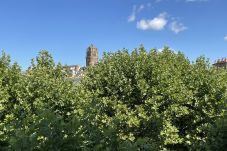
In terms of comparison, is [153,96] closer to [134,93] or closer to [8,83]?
[134,93]

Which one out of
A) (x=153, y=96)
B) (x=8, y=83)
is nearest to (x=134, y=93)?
(x=153, y=96)

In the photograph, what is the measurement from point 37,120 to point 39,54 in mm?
22902

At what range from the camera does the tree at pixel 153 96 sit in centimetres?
2767

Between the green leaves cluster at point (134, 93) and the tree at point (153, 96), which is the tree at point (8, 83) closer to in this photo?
the green leaves cluster at point (134, 93)

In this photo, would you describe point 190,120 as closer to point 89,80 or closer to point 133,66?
point 133,66

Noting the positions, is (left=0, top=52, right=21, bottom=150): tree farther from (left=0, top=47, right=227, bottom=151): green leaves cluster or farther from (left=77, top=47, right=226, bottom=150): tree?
(left=77, top=47, right=226, bottom=150): tree

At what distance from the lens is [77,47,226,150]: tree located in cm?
2767

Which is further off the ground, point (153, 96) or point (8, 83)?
point (8, 83)

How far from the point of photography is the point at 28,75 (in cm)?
3039

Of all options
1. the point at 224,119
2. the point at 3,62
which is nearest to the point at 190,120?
the point at 3,62

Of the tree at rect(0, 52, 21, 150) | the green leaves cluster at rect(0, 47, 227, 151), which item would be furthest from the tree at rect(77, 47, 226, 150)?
the tree at rect(0, 52, 21, 150)

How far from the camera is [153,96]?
28.6 m

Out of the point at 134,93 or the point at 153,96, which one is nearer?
the point at 153,96

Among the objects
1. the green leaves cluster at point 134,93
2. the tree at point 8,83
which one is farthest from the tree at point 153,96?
the tree at point 8,83
